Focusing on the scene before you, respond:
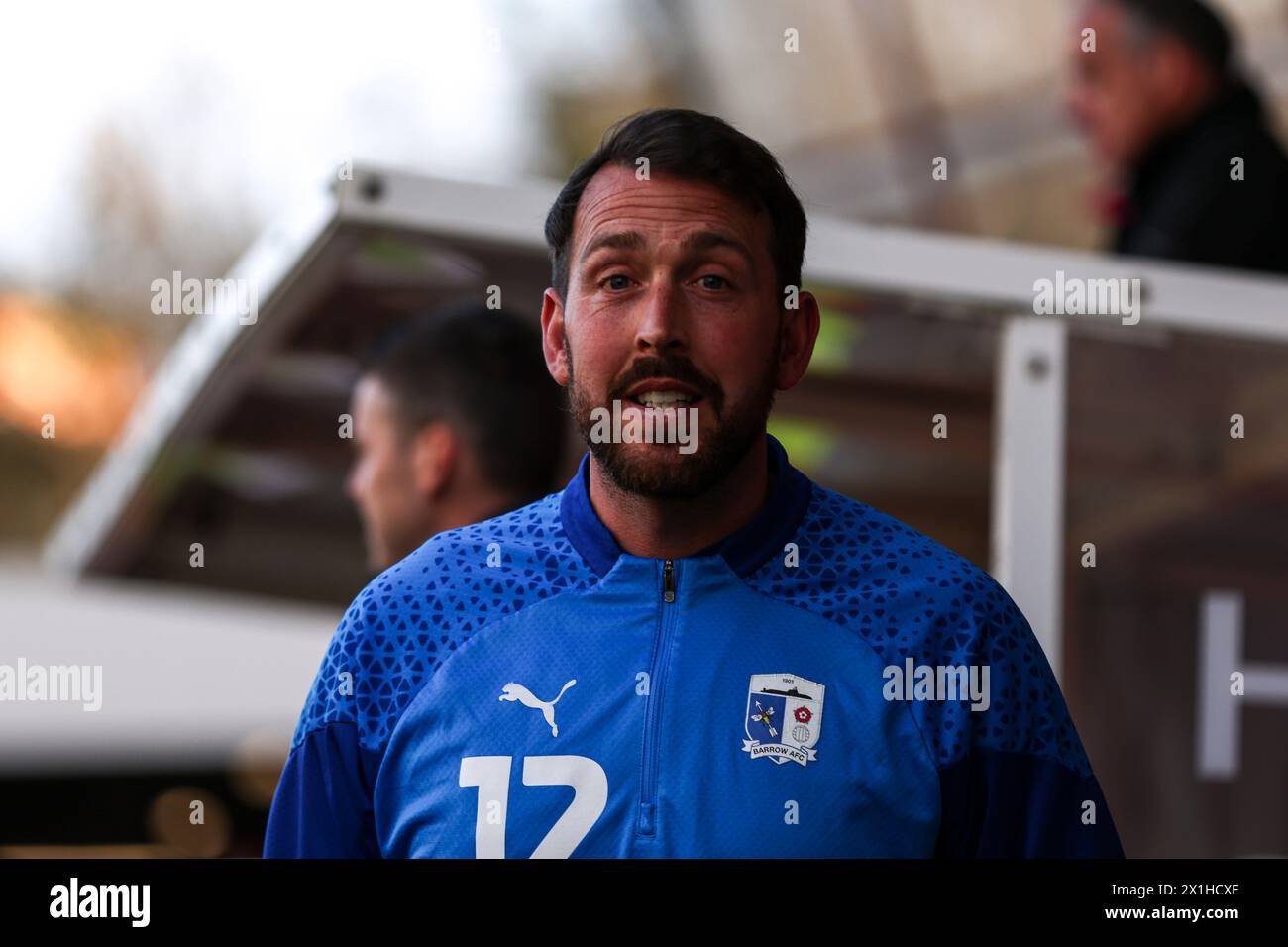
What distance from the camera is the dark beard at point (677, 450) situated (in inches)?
75.0

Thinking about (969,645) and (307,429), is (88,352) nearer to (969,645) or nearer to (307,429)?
(307,429)

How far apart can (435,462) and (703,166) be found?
1308mm

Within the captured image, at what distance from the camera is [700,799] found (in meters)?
1.84

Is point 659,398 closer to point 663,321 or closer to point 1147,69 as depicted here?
point 663,321

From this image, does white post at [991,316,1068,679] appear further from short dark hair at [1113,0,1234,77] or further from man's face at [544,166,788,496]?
man's face at [544,166,788,496]

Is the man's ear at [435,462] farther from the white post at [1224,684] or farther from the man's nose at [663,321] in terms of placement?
the white post at [1224,684]

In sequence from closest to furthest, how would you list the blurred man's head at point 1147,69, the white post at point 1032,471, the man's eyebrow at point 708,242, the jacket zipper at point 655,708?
the jacket zipper at point 655,708
the man's eyebrow at point 708,242
the white post at point 1032,471
the blurred man's head at point 1147,69

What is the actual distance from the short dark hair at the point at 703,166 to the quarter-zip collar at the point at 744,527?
22 cm

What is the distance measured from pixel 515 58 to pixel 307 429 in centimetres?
1169

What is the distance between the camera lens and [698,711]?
6.16 feet

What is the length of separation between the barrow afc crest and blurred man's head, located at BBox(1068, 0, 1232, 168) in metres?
2.40

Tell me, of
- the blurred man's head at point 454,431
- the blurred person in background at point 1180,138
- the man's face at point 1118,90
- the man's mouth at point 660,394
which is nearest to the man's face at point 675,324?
the man's mouth at point 660,394

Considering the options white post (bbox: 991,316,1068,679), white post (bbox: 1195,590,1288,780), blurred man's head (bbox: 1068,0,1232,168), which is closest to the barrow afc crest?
white post (bbox: 991,316,1068,679)
